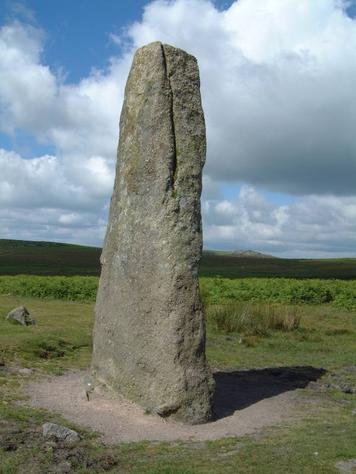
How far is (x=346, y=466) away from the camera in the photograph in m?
7.61

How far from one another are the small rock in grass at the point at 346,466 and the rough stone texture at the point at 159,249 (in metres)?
2.97

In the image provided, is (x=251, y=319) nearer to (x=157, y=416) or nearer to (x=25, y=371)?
(x=25, y=371)

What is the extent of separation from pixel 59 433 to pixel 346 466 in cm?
386

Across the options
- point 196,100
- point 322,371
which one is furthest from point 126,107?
point 322,371

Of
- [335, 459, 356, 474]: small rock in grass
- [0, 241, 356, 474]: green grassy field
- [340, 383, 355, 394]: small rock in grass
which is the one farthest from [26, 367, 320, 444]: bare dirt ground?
[335, 459, 356, 474]: small rock in grass

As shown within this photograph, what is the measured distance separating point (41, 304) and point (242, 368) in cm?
1351

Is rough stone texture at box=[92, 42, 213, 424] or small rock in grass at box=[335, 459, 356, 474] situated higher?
rough stone texture at box=[92, 42, 213, 424]

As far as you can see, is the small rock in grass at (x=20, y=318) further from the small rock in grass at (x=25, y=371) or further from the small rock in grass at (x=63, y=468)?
the small rock in grass at (x=63, y=468)

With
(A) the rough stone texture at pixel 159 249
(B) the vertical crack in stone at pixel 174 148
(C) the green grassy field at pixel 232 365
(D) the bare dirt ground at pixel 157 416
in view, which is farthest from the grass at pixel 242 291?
(B) the vertical crack in stone at pixel 174 148

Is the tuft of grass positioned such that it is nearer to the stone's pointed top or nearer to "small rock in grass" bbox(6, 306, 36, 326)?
"small rock in grass" bbox(6, 306, 36, 326)

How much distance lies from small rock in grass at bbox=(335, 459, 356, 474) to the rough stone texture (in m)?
2.97

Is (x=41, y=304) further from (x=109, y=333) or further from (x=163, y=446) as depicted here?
(x=163, y=446)

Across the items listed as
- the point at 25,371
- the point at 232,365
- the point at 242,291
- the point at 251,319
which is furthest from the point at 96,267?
the point at 25,371

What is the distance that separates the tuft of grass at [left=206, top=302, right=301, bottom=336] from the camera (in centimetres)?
2042
